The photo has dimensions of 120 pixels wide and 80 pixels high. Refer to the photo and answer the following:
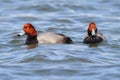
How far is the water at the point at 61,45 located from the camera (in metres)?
12.3

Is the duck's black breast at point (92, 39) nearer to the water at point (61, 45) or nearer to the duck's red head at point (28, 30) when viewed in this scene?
the water at point (61, 45)

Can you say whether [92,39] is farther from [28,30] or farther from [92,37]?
[28,30]

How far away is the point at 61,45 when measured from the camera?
1527cm

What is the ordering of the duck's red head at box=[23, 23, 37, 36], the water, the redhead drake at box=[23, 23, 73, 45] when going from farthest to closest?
1. the duck's red head at box=[23, 23, 37, 36]
2. the redhead drake at box=[23, 23, 73, 45]
3. the water

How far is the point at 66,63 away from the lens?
13.1 metres

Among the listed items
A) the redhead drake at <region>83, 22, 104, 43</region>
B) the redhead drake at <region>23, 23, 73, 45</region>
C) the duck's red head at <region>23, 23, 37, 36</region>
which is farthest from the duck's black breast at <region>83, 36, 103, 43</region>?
the duck's red head at <region>23, 23, 37, 36</region>

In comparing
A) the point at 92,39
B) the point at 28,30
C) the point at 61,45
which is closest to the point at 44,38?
the point at 61,45

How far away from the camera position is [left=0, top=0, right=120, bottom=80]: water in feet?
40.3

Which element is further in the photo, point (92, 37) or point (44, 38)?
point (92, 37)

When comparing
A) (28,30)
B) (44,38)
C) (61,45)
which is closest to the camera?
(61,45)

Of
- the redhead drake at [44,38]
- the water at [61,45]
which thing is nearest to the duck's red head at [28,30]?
the redhead drake at [44,38]

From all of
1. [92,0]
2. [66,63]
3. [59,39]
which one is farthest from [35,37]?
[92,0]

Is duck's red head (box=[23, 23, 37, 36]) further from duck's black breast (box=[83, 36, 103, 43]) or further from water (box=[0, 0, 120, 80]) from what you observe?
duck's black breast (box=[83, 36, 103, 43])

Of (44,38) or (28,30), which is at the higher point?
(28,30)
